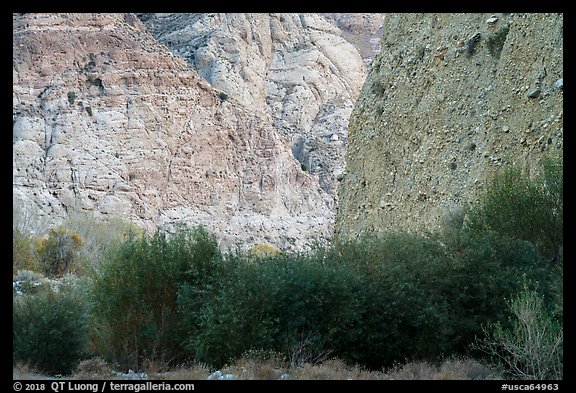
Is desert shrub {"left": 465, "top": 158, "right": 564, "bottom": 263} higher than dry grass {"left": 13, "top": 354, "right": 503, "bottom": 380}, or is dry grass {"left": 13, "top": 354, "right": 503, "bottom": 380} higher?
desert shrub {"left": 465, "top": 158, "right": 564, "bottom": 263}

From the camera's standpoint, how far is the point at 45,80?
2381 inches

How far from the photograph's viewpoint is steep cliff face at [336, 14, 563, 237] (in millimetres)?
17109

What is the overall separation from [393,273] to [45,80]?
53995 mm

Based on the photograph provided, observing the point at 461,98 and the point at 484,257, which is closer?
the point at 484,257

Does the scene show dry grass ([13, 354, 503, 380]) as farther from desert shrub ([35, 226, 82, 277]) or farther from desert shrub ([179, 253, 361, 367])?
desert shrub ([35, 226, 82, 277])

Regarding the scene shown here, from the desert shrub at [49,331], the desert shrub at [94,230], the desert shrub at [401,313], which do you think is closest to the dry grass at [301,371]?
the desert shrub at [49,331]

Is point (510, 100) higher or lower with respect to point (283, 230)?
higher

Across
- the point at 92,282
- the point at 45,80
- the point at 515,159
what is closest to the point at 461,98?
the point at 515,159

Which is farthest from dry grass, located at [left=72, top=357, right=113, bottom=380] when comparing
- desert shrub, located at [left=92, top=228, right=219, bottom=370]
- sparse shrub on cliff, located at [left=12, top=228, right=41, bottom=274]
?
sparse shrub on cliff, located at [left=12, top=228, right=41, bottom=274]

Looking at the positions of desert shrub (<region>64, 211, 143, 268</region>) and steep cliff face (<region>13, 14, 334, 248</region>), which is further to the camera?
steep cliff face (<region>13, 14, 334, 248</region>)

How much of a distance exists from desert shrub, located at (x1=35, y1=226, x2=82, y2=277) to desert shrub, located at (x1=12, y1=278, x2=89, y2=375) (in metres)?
20.6

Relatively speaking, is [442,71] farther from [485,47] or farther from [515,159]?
[515,159]

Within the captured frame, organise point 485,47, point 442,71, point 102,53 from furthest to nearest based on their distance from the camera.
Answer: point 102,53
point 442,71
point 485,47

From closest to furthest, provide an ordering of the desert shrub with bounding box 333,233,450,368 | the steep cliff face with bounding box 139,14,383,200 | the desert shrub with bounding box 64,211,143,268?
the desert shrub with bounding box 333,233,450,368
the desert shrub with bounding box 64,211,143,268
the steep cliff face with bounding box 139,14,383,200
